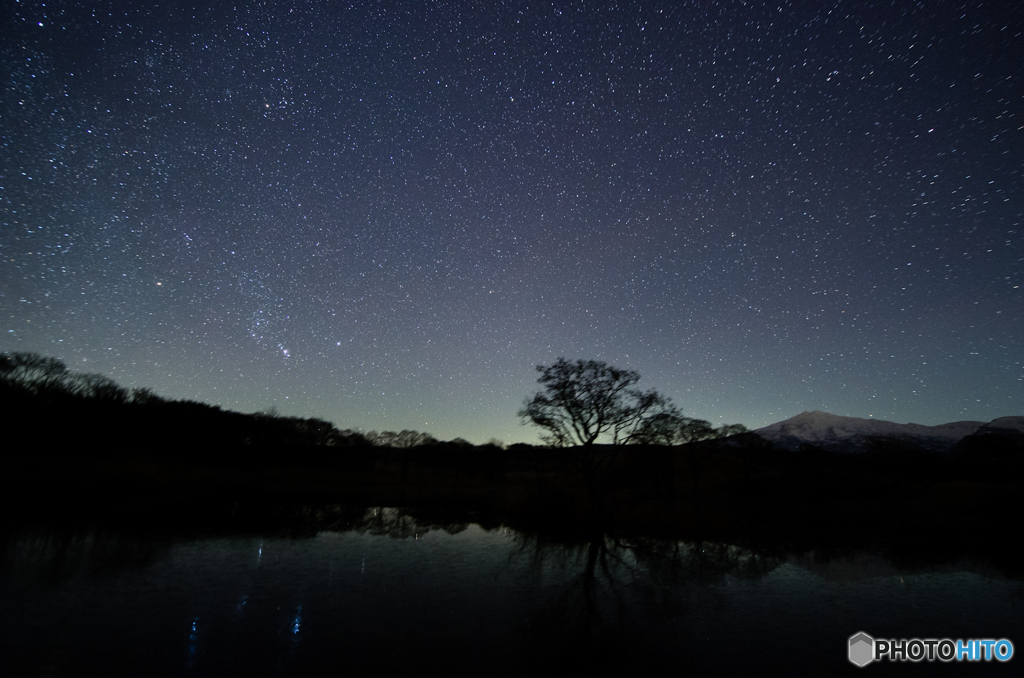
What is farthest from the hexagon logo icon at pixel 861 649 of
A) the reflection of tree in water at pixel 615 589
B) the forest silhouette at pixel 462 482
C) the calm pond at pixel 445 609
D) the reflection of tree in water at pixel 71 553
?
the reflection of tree in water at pixel 71 553

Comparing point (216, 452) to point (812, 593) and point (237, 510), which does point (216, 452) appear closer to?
point (237, 510)

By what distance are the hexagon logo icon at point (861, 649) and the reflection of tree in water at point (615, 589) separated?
391cm

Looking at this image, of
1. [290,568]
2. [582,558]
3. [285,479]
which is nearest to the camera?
[290,568]

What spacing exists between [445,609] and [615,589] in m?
6.09

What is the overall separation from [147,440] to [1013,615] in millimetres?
74070

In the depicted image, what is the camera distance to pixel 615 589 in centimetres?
1463

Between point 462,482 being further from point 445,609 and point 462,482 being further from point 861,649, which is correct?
point 861,649

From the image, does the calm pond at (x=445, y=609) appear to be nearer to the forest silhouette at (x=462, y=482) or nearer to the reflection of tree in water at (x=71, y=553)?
the reflection of tree in water at (x=71, y=553)

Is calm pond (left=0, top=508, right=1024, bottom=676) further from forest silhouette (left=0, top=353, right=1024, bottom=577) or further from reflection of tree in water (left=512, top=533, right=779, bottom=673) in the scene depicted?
forest silhouette (left=0, top=353, right=1024, bottom=577)

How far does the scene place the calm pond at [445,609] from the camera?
8.43m

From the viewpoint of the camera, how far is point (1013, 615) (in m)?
13.7

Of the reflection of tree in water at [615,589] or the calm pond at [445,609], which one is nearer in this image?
the calm pond at [445,609]

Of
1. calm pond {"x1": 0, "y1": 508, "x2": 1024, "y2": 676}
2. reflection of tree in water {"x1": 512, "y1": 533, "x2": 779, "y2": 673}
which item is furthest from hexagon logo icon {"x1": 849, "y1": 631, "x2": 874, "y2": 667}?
reflection of tree in water {"x1": 512, "y1": 533, "x2": 779, "y2": 673}

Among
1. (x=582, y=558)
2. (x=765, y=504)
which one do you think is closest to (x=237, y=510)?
(x=582, y=558)
